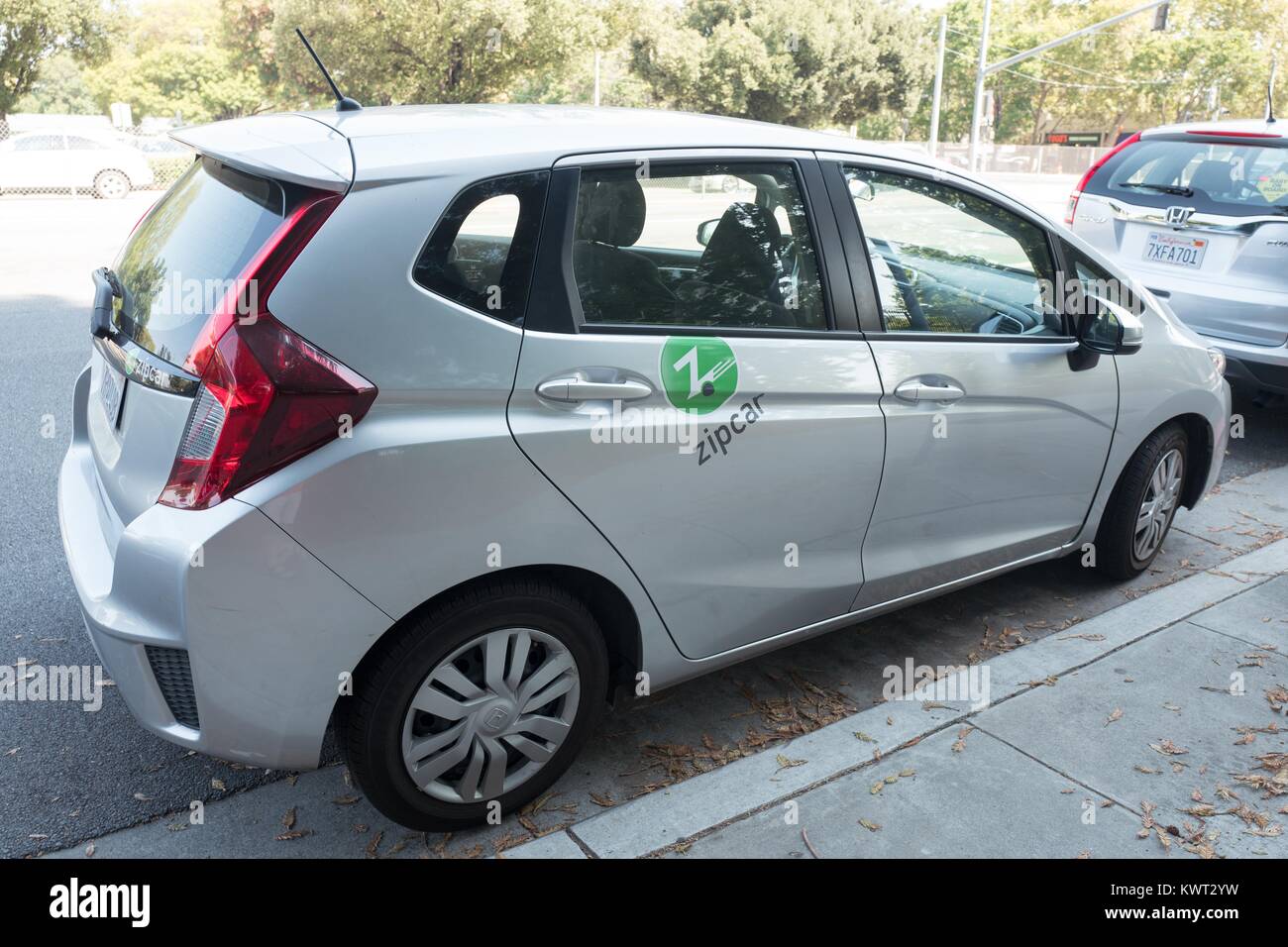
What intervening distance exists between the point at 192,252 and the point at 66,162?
2231 centimetres

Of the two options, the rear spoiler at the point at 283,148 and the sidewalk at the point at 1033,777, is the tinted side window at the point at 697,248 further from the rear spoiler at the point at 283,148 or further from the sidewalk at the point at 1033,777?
the sidewalk at the point at 1033,777

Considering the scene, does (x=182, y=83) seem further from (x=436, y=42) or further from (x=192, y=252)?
(x=192, y=252)

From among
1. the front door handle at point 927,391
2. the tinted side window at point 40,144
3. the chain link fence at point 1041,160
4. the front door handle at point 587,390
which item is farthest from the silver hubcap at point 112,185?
the chain link fence at point 1041,160

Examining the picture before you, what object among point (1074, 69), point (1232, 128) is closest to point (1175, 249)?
point (1232, 128)

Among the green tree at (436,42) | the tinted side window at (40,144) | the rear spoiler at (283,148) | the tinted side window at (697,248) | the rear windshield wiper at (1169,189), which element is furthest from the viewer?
the green tree at (436,42)

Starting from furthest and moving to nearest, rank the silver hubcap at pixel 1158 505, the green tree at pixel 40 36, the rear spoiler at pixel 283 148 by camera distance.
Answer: the green tree at pixel 40 36
the silver hubcap at pixel 1158 505
the rear spoiler at pixel 283 148

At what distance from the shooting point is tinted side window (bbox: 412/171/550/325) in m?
2.47

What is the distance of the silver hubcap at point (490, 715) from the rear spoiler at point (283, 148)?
113 centimetres

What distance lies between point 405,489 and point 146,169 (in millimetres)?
23283

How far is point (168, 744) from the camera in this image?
10.6 ft

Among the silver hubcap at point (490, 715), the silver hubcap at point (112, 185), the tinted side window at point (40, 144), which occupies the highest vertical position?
the tinted side window at point (40, 144)

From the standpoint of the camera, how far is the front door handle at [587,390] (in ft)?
8.43

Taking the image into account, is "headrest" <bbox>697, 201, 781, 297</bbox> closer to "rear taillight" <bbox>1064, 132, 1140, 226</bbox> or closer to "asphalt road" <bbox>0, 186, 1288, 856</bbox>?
"asphalt road" <bbox>0, 186, 1288, 856</bbox>
